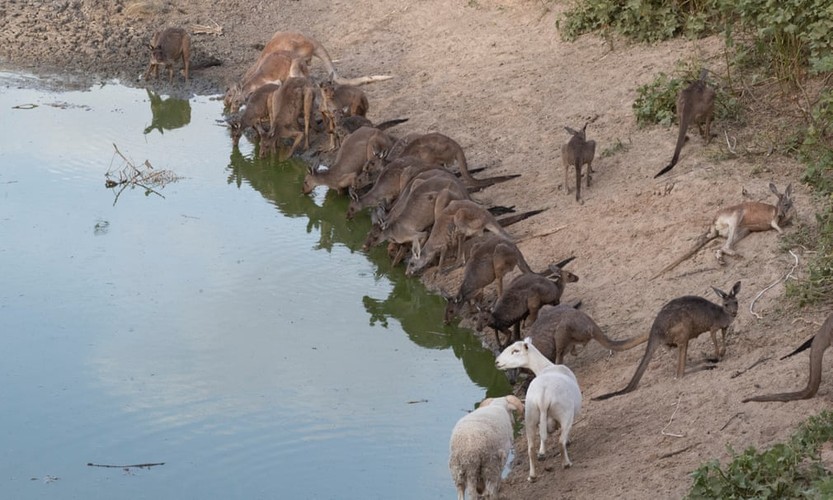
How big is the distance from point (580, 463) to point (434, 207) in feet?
14.3

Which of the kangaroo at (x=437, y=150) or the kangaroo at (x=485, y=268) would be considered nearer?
the kangaroo at (x=485, y=268)

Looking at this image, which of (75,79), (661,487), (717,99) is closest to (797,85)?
(717,99)

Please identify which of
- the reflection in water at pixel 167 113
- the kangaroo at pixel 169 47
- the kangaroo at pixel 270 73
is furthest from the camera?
the kangaroo at pixel 169 47

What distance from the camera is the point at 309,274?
11.9 meters

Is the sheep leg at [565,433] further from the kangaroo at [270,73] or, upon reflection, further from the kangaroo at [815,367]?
the kangaroo at [270,73]

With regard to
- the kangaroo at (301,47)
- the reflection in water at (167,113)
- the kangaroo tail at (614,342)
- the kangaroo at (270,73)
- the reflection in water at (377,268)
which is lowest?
the reflection in water at (377,268)

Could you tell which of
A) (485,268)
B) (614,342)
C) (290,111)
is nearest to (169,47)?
(290,111)

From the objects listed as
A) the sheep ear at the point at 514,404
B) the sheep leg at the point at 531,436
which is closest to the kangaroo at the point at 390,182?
the sheep ear at the point at 514,404

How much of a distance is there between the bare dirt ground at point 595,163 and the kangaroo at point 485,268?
1.88 feet

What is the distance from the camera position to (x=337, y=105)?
1508 cm

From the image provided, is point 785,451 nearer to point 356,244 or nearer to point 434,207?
point 434,207

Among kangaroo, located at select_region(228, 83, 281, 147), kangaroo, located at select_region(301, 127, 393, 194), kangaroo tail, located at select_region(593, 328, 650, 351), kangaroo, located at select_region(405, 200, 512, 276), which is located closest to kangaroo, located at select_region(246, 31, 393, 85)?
kangaroo, located at select_region(228, 83, 281, 147)

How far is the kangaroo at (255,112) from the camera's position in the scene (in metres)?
15.4

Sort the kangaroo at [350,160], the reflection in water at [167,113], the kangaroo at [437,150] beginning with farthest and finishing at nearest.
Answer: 1. the reflection in water at [167,113]
2. the kangaroo at [350,160]
3. the kangaroo at [437,150]
